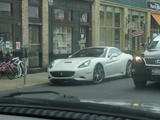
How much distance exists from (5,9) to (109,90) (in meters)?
7.25

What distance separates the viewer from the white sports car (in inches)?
549

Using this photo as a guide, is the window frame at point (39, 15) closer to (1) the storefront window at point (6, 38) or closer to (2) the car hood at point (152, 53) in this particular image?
(1) the storefront window at point (6, 38)

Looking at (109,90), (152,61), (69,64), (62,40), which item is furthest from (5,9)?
(152,61)

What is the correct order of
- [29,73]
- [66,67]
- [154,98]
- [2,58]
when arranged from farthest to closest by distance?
[29,73], [2,58], [66,67], [154,98]

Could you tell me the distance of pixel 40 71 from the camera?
772 inches

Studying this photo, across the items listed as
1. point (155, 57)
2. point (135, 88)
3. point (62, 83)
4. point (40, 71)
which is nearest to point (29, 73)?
point (40, 71)

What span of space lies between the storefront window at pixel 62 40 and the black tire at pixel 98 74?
6.82 m

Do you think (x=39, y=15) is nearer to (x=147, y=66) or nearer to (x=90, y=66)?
(x=90, y=66)

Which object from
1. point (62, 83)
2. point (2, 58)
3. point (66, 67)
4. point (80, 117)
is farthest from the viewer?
point (2, 58)

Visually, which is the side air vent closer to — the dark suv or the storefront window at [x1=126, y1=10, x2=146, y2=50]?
the dark suv

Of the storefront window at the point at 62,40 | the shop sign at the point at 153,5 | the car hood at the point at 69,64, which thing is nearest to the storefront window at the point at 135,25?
the shop sign at the point at 153,5

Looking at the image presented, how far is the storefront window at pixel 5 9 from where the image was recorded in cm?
1808

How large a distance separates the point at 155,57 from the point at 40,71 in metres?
8.79

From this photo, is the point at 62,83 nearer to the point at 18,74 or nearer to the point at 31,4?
the point at 18,74
